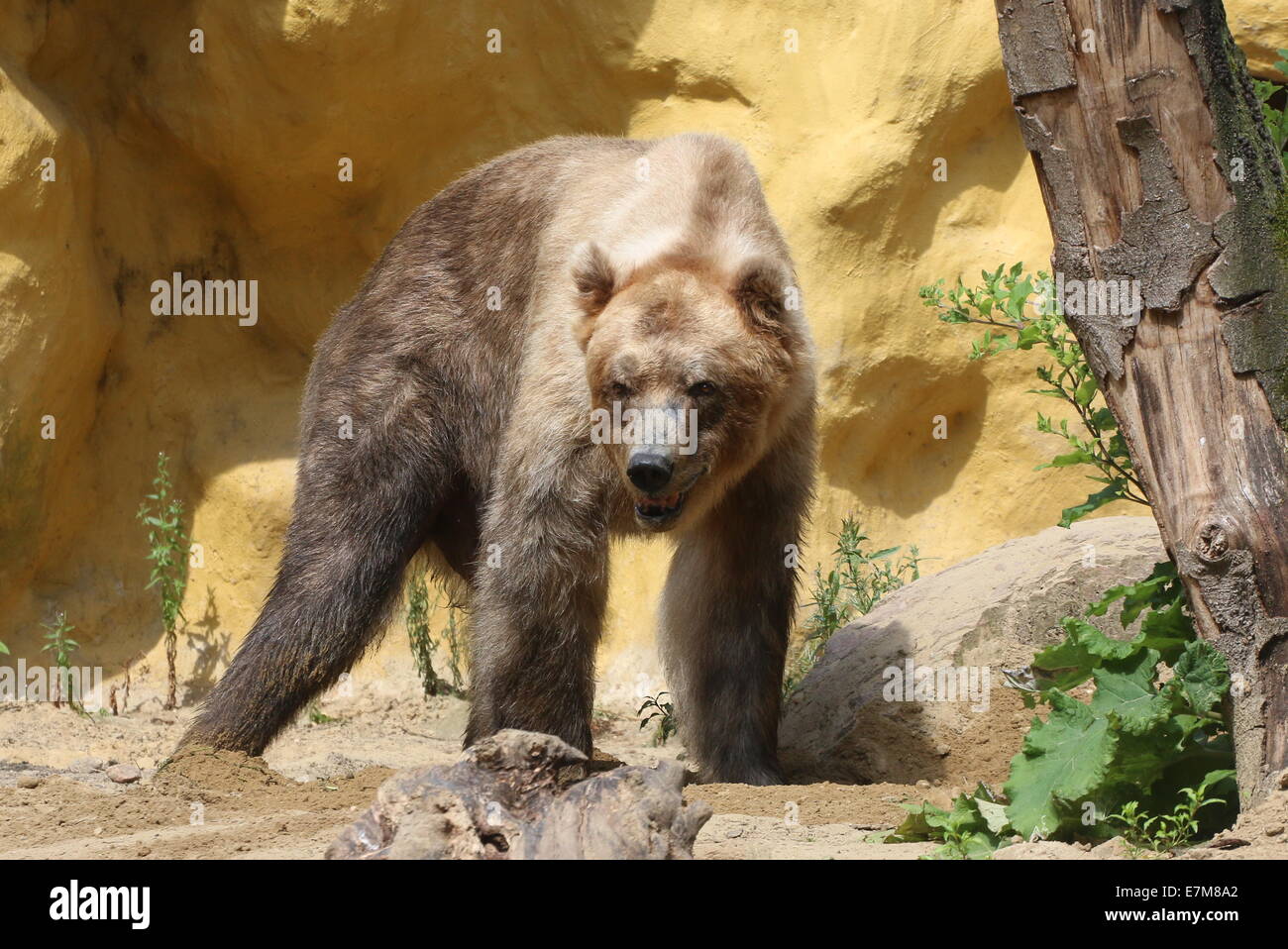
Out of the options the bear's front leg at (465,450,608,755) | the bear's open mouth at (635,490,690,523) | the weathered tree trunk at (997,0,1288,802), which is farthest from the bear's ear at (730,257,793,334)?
the weathered tree trunk at (997,0,1288,802)

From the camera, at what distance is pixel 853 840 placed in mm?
4352

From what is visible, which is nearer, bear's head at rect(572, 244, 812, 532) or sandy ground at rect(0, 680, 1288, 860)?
sandy ground at rect(0, 680, 1288, 860)

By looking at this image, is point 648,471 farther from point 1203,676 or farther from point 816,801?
point 1203,676

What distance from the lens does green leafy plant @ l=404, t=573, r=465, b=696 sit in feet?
28.6

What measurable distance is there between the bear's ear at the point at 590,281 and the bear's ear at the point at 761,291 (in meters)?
0.45

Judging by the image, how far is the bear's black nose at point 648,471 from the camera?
489 cm

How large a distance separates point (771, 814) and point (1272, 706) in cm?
176

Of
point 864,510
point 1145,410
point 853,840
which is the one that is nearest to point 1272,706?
point 1145,410

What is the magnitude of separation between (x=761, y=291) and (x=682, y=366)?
1.44ft

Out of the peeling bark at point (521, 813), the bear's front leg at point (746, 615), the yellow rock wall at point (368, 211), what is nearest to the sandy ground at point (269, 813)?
the bear's front leg at point (746, 615)

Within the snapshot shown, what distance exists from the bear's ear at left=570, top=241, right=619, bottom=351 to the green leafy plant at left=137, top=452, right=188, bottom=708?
4033 millimetres

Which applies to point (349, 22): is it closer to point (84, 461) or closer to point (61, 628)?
point (84, 461)

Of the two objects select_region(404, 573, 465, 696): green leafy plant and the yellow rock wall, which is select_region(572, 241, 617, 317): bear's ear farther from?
the yellow rock wall

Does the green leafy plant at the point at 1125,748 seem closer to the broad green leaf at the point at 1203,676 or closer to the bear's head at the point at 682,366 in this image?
the broad green leaf at the point at 1203,676
